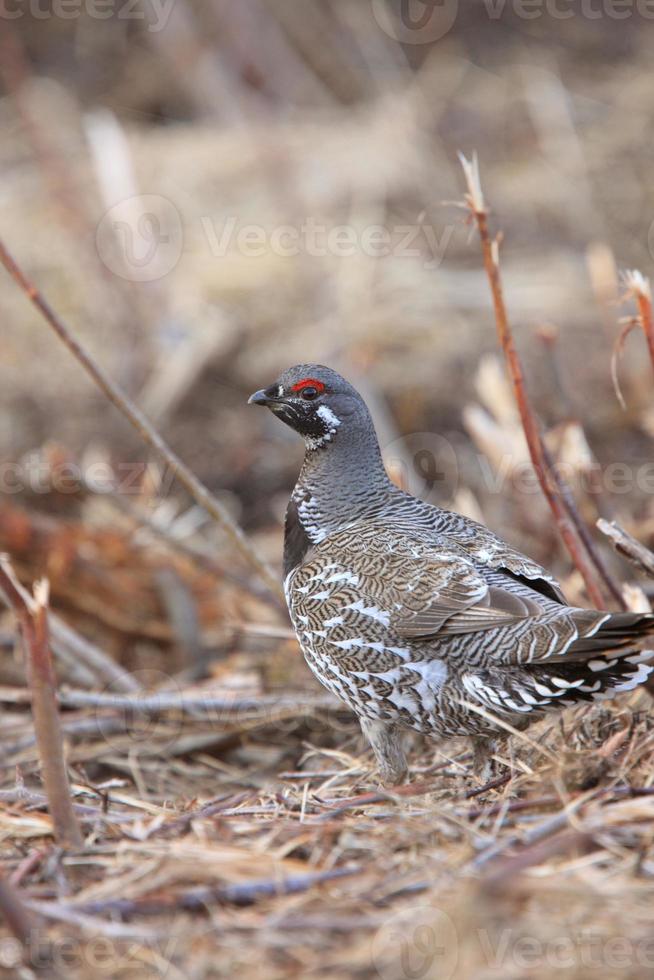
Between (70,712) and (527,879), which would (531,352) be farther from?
(527,879)

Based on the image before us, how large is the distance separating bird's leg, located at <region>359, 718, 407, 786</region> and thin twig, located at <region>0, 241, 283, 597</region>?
3.48ft

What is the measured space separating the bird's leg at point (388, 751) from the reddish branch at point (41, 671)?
1.59 meters

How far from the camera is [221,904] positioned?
3053 mm

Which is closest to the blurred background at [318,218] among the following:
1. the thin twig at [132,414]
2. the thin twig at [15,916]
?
the thin twig at [132,414]

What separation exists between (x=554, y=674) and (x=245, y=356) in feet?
21.2

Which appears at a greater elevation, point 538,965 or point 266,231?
point 266,231

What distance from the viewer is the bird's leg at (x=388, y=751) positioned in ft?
15.0

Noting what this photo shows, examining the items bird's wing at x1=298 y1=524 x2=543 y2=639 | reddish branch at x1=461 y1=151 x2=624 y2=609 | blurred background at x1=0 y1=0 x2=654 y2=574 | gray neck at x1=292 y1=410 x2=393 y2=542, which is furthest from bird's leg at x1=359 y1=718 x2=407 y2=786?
blurred background at x1=0 y1=0 x2=654 y2=574

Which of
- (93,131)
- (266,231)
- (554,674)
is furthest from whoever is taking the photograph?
(93,131)

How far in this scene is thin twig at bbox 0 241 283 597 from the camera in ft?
16.1

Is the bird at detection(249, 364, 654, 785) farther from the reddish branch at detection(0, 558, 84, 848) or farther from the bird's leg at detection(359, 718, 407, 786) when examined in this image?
the reddish branch at detection(0, 558, 84, 848)

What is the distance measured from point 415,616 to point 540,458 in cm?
106

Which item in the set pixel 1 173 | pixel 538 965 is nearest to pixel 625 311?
pixel 1 173

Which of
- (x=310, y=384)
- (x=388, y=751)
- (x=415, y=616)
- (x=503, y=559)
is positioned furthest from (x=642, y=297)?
(x=388, y=751)
